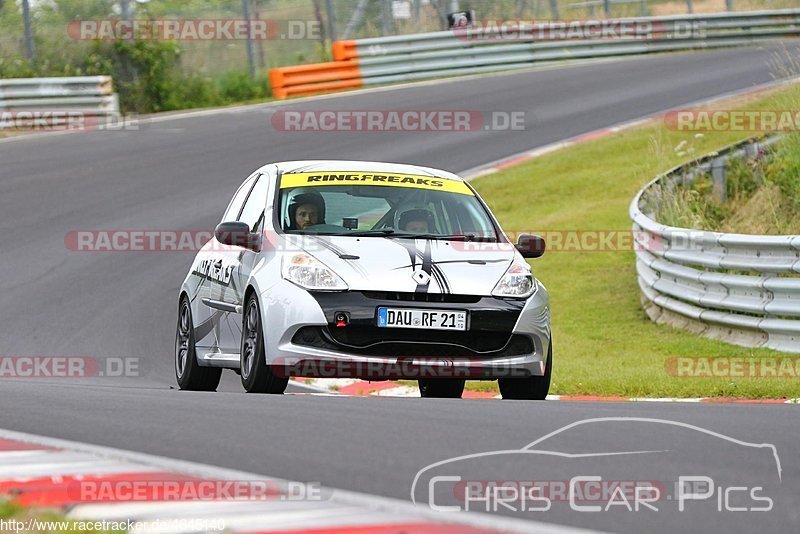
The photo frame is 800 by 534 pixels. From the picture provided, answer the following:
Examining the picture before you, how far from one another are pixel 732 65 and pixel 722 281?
19.2 m

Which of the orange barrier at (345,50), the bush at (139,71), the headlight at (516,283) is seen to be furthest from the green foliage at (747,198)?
the orange barrier at (345,50)

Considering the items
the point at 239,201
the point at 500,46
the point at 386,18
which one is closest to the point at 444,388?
the point at 239,201

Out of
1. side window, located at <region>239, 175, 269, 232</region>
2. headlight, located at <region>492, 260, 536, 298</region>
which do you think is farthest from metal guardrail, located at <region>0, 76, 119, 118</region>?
headlight, located at <region>492, 260, 536, 298</region>

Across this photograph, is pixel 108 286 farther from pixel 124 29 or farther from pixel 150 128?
pixel 124 29

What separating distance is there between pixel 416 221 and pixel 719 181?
7.43 meters

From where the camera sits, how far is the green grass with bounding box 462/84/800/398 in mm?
10531

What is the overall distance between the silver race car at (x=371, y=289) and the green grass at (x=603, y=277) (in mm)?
1841

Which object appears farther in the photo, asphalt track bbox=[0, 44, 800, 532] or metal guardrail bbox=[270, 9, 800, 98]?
metal guardrail bbox=[270, 9, 800, 98]

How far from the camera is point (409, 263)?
8453 millimetres

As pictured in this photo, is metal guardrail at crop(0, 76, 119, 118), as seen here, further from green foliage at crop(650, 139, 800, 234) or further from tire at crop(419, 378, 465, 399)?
tire at crop(419, 378, 465, 399)

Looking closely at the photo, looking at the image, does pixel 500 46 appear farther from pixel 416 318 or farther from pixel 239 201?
pixel 416 318

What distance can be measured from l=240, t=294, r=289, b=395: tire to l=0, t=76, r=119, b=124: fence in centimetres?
1746

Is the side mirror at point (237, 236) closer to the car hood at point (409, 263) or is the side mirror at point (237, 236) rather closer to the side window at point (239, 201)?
the car hood at point (409, 263)

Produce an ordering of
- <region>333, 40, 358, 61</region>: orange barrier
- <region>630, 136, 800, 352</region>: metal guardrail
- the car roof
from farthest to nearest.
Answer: <region>333, 40, 358, 61</region>: orange barrier
<region>630, 136, 800, 352</region>: metal guardrail
the car roof
